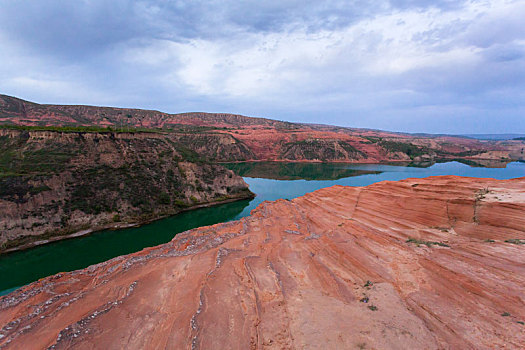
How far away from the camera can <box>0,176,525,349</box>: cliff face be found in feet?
30.6

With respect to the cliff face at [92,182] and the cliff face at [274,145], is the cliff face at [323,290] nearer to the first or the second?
the cliff face at [92,182]

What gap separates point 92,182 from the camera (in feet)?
109

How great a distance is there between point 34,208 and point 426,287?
37132 mm

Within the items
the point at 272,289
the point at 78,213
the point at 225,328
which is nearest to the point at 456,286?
the point at 272,289

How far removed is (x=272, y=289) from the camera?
1254 centimetres

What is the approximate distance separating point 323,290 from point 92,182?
3408 centimetres

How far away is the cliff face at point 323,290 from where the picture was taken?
932 cm

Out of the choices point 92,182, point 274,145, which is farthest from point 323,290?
point 274,145

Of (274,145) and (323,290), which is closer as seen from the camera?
(323,290)

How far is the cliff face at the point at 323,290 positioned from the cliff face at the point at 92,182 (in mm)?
14277

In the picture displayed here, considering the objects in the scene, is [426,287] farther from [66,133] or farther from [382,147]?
[382,147]

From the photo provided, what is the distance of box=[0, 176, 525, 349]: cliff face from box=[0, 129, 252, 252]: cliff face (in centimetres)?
1428

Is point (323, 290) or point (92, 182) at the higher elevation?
point (92, 182)

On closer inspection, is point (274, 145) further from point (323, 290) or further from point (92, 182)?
point (323, 290)
